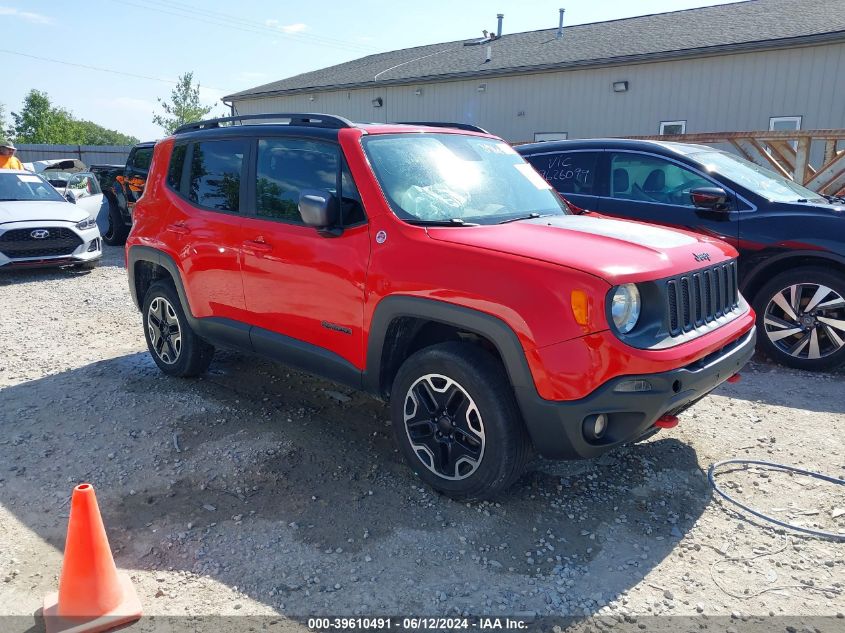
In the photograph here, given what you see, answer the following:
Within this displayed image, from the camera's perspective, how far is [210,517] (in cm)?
324

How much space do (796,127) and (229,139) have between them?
12.7 m

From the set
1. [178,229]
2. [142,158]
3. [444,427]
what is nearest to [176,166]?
[178,229]

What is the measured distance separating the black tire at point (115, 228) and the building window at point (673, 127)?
39.4ft

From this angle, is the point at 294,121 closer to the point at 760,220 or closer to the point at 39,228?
the point at 760,220

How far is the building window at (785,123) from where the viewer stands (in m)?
13.1

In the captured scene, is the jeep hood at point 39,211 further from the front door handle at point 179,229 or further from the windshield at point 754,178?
the windshield at point 754,178

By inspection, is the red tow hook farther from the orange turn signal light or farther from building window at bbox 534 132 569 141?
building window at bbox 534 132 569 141

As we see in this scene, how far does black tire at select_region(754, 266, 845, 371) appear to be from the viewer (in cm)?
519

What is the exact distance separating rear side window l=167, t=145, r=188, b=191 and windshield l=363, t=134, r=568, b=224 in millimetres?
1900

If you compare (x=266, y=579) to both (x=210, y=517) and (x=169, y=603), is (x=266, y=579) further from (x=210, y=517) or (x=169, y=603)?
(x=210, y=517)

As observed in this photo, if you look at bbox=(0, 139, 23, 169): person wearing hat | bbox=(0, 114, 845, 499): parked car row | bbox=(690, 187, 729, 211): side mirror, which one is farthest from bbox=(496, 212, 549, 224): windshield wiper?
bbox=(0, 139, 23, 169): person wearing hat

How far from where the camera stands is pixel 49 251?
9.48m

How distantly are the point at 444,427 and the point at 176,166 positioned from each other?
311 cm

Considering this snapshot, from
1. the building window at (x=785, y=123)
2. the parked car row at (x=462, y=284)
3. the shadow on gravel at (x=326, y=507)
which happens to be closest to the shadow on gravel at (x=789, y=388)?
the parked car row at (x=462, y=284)
